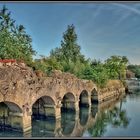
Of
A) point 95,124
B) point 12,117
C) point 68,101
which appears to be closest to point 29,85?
point 12,117

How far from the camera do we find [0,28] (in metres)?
5.11

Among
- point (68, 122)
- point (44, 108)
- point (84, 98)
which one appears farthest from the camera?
point (84, 98)

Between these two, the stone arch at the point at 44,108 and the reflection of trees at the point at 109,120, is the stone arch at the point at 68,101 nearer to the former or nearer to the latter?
the stone arch at the point at 44,108

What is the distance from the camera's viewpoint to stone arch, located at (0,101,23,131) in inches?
213

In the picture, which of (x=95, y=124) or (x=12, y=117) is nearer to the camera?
(x=12, y=117)

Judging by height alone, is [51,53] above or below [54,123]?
above

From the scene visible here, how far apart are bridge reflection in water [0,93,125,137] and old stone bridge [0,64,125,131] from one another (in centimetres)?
2

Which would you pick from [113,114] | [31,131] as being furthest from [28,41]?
[113,114]

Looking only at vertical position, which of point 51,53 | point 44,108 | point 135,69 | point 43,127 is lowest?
point 43,127

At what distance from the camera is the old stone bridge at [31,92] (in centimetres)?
506

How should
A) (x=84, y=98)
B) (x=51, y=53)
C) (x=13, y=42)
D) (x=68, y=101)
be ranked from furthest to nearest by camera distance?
(x=84, y=98), (x=68, y=101), (x=13, y=42), (x=51, y=53)

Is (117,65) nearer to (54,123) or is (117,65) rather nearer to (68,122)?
(68,122)

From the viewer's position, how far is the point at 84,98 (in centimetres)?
830

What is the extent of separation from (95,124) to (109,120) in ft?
0.89
